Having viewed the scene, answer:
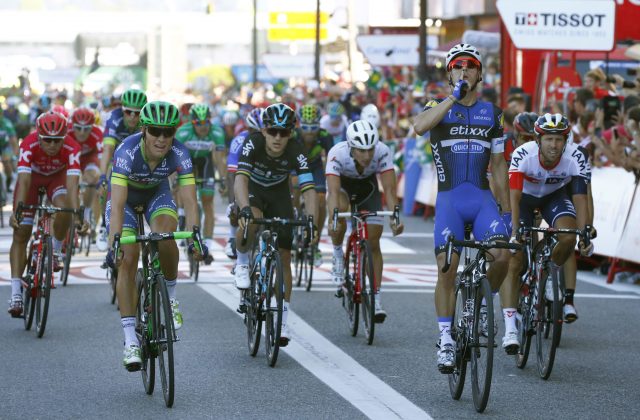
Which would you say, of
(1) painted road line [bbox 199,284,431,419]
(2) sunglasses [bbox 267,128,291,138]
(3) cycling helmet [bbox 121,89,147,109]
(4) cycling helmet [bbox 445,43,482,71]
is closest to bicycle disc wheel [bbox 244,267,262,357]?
(1) painted road line [bbox 199,284,431,419]

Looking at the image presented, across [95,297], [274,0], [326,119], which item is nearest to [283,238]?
[95,297]

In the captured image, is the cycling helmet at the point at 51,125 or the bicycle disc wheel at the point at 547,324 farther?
the cycling helmet at the point at 51,125

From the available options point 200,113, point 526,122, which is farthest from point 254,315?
point 200,113

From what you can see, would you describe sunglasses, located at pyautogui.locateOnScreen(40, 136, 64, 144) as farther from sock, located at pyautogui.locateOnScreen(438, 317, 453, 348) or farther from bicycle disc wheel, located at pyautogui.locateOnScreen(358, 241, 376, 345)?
sock, located at pyautogui.locateOnScreen(438, 317, 453, 348)

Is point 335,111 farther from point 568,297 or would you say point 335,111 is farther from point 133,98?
point 568,297

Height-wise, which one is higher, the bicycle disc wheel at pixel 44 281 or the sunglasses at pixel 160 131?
the sunglasses at pixel 160 131

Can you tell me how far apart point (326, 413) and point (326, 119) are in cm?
1396

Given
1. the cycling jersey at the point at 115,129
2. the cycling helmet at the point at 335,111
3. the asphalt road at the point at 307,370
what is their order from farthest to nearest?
the cycling helmet at the point at 335,111 → the cycling jersey at the point at 115,129 → the asphalt road at the point at 307,370

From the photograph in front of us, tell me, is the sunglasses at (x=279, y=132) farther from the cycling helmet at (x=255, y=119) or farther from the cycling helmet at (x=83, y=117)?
the cycling helmet at (x=83, y=117)

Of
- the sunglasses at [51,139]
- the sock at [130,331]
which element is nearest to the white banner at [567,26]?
the sunglasses at [51,139]

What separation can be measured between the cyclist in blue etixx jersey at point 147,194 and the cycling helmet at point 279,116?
1432 mm

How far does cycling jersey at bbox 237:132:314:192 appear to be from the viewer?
1128 cm

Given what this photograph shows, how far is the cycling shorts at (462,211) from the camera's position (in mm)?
9367

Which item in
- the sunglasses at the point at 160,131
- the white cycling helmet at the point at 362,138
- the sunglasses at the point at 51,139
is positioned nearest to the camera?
the sunglasses at the point at 160,131
